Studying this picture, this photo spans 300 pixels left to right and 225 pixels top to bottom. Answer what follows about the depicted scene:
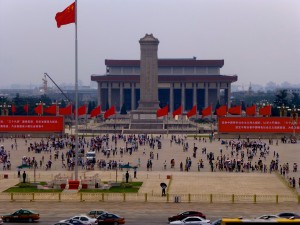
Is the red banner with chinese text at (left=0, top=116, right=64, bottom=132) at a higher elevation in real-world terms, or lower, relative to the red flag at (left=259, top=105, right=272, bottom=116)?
lower

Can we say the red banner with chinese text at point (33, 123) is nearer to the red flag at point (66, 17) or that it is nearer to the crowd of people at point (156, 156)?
the crowd of people at point (156, 156)

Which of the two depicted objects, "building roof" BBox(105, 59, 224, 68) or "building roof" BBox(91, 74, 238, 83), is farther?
"building roof" BBox(105, 59, 224, 68)

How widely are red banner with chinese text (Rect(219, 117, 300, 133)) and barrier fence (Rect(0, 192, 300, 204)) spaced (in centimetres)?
4285

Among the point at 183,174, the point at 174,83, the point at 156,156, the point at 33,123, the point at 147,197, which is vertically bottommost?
the point at 147,197

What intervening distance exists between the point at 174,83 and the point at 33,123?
210ft

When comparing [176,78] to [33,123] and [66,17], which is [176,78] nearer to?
[33,123]

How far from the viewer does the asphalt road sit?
3078cm

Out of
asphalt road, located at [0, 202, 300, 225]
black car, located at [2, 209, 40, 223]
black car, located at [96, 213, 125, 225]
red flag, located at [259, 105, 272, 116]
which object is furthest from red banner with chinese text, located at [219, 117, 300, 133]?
black car, located at [96, 213, 125, 225]

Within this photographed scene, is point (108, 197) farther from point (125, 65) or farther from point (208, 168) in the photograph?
point (125, 65)

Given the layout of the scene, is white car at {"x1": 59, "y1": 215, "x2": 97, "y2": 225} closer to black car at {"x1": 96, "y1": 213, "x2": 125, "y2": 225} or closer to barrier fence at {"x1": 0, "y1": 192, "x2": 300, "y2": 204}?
black car at {"x1": 96, "y1": 213, "x2": 125, "y2": 225}

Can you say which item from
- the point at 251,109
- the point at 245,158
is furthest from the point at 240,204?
the point at 251,109

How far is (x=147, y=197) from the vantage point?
37.1m

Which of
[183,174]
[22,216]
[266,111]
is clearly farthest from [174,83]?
[22,216]

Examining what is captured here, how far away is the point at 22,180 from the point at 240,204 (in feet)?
48.9
